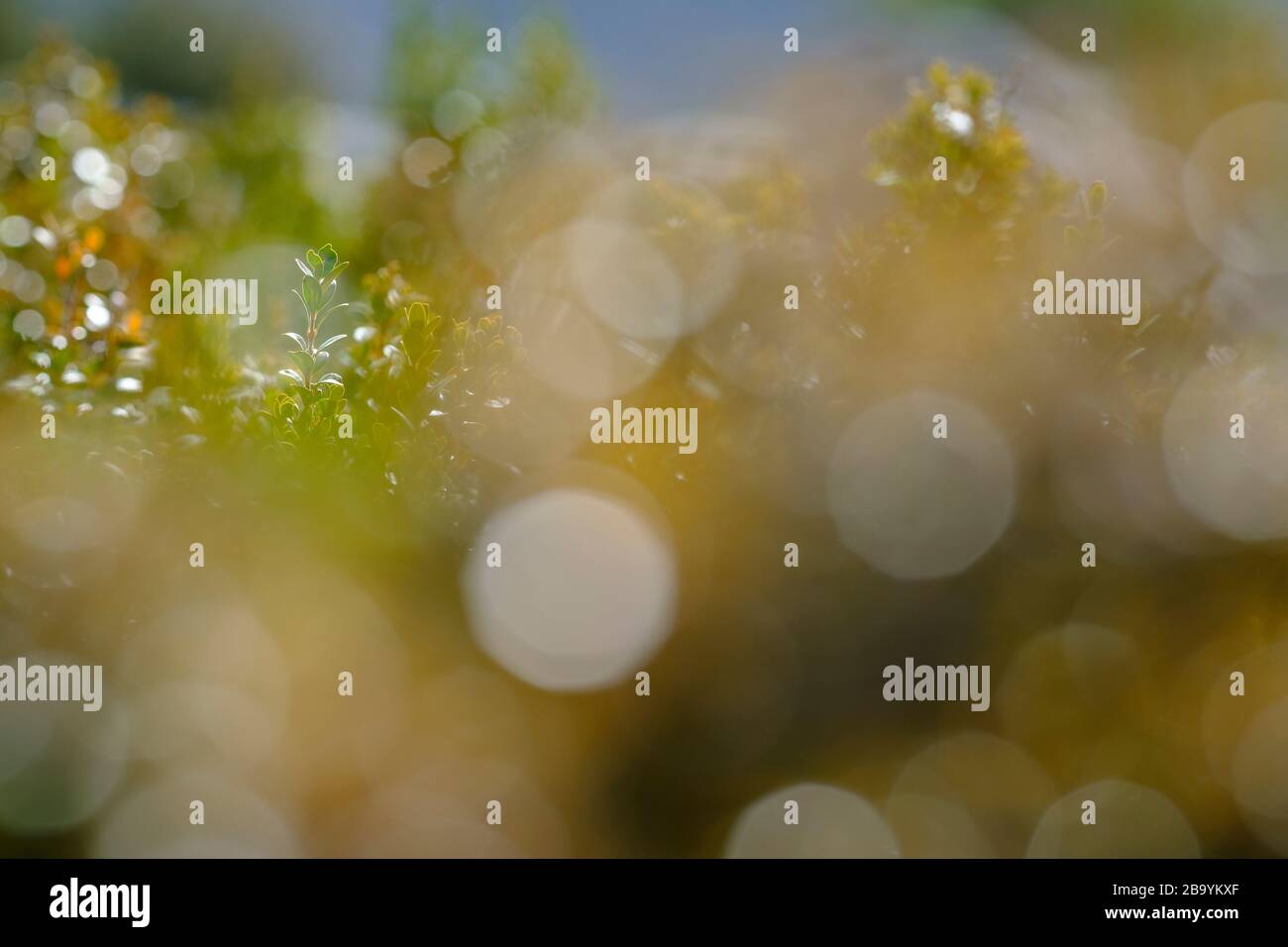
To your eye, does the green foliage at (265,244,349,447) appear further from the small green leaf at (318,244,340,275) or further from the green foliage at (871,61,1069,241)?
the green foliage at (871,61,1069,241)

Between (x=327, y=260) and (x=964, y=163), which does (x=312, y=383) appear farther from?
(x=964, y=163)

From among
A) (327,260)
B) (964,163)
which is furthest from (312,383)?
(964,163)

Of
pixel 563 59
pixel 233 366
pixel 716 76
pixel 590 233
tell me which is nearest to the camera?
pixel 233 366

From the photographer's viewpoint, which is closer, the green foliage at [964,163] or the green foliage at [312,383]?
the green foliage at [312,383]

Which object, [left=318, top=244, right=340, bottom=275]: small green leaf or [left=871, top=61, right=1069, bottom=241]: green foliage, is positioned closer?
[left=318, top=244, right=340, bottom=275]: small green leaf

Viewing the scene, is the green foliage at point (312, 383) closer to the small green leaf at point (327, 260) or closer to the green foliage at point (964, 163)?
the small green leaf at point (327, 260)

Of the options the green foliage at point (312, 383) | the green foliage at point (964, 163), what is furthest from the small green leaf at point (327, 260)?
the green foliage at point (964, 163)

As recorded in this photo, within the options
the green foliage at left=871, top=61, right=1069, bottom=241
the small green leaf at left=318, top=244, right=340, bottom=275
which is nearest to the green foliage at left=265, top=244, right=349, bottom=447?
the small green leaf at left=318, top=244, right=340, bottom=275

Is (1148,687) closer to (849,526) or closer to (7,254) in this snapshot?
(849,526)

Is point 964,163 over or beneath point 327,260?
over

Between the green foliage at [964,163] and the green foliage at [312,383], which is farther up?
the green foliage at [964,163]

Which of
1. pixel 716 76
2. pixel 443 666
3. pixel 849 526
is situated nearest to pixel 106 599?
pixel 443 666
